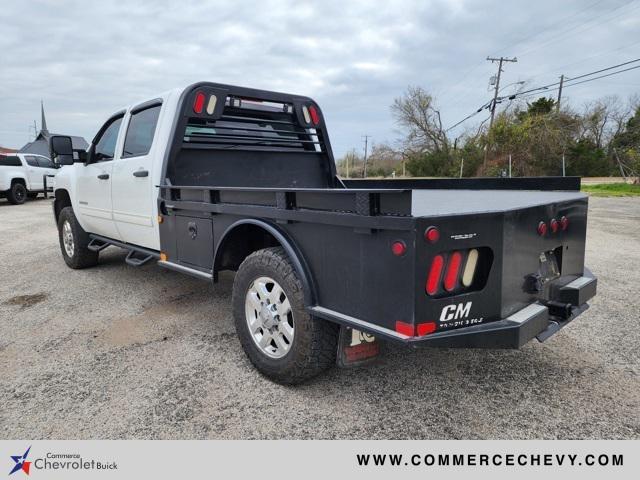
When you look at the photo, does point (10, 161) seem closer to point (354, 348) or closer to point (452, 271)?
point (354, 348)

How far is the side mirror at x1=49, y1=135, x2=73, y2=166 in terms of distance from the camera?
5.09 meters

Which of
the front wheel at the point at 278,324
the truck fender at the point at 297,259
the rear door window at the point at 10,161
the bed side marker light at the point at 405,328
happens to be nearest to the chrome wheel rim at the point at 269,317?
the front wheel at the point at 278,324

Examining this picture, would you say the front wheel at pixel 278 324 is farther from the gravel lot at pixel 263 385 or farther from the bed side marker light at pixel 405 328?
the bed side marker light at pixel 405 328

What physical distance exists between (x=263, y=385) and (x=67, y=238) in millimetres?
4696

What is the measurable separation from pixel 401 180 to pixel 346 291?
2831 millimetres

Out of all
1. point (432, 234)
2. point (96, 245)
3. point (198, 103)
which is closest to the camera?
point (432, 234)

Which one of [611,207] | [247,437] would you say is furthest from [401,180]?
[611,207]

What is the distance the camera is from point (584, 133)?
37.2 m

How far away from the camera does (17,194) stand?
690 inches

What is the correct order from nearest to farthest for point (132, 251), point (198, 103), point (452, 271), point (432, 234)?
point (432, 234)
point (452, 271)
point (198, 103)
point (132, 251)

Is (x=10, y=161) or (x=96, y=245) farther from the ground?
(x=10, y=161)

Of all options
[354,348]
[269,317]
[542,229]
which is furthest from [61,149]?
[542,229]

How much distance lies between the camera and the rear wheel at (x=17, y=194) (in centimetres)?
1730
